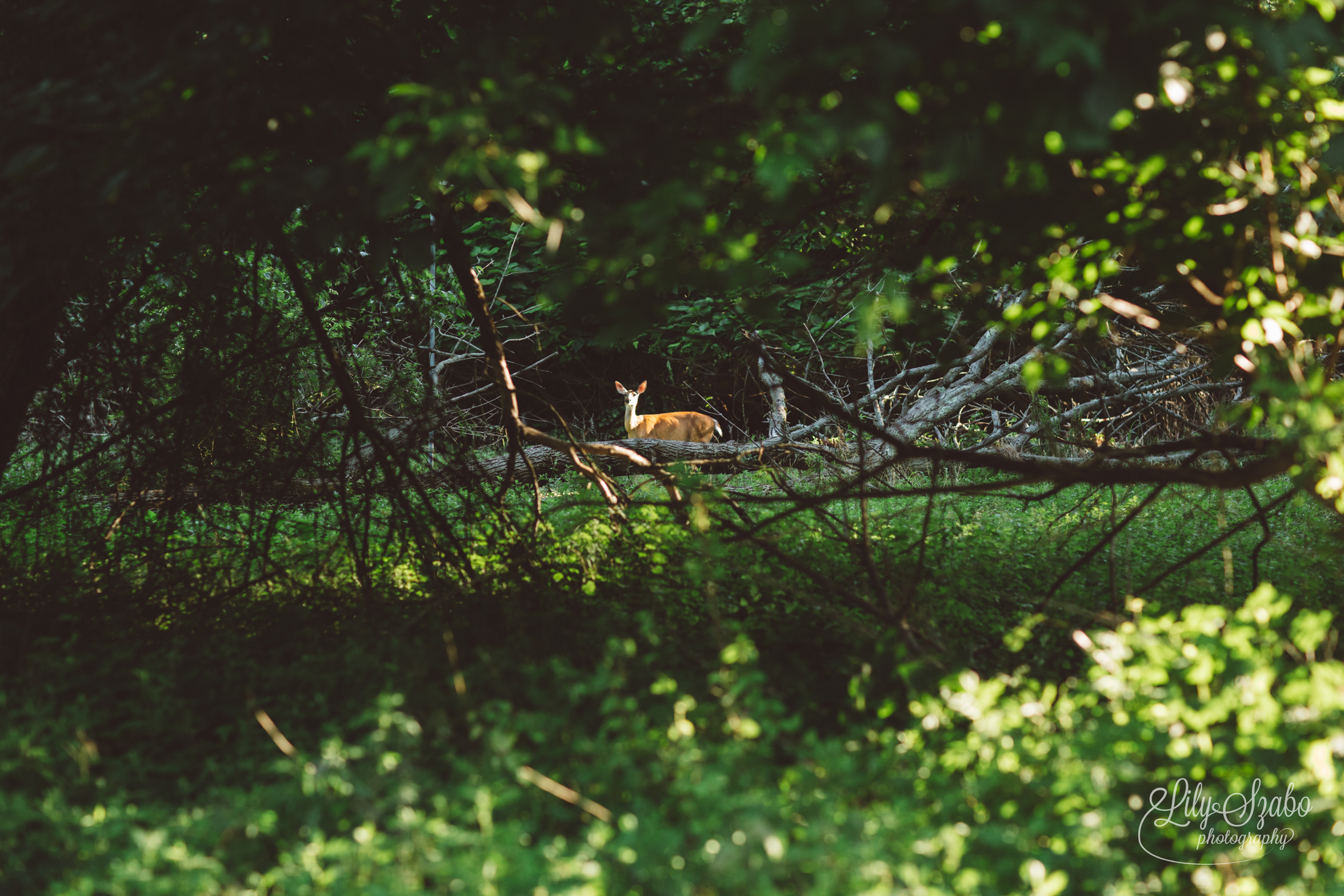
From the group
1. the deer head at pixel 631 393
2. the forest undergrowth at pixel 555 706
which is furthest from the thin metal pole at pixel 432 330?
the deer head at pixel 631 393

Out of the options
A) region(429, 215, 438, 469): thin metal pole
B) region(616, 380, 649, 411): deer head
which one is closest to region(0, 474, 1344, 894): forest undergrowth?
region(429, 215, 438, 469): thin metal pole

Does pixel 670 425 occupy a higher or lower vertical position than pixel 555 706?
lower

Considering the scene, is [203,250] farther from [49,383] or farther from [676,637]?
[676,637]

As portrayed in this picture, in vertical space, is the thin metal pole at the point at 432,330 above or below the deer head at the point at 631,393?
above

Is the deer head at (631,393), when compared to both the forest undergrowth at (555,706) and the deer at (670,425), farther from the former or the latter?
the forest undergrowth at (555,706)

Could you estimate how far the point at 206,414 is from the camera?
4750 mm

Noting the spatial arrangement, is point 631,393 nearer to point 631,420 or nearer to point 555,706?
point 631,420

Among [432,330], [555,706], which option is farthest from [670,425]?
[555,706]

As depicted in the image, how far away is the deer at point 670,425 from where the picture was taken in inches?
460

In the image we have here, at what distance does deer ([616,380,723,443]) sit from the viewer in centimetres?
1167

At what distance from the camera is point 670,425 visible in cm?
1173

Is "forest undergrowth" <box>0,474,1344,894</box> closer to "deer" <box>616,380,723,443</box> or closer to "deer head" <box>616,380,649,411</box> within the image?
"deer head" <box>616,380,649,411</box>

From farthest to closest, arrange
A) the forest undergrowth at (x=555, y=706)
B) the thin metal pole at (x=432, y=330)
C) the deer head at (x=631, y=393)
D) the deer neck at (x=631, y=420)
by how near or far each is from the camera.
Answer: the deer neck at (x=631, y=420) < the deer head at (x=631, y=393) < the thin metal pole at (x=432, y=330) < the forest undergrowth at (x=555, y=706)

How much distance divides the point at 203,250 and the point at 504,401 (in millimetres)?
1785
